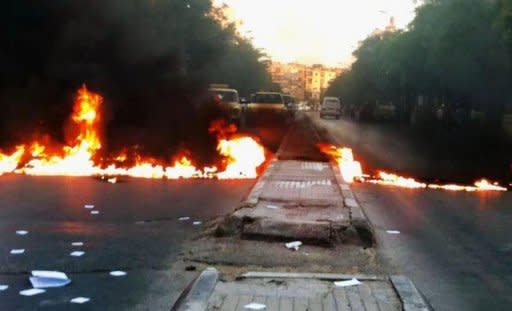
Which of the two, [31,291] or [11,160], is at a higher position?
[11,160]

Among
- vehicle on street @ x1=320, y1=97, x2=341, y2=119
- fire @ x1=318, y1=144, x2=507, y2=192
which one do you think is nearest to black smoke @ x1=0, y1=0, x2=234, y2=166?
fire @ x1=318, y1=144, x2=507, y2=192

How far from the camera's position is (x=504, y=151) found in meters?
26.6

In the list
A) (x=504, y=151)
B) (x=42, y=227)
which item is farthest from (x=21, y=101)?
(x=504, y=151)

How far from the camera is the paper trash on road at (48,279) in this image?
6.38 m

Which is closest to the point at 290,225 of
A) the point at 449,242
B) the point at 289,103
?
the point at 449,242

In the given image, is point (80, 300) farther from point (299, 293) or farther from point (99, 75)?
point (99, 75)

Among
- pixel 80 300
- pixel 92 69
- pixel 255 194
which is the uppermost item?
pixel 92 69

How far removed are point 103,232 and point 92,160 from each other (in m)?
8.10

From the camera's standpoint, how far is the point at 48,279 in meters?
6.51

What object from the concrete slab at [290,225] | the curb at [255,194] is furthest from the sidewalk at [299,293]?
the curb at [255,194]

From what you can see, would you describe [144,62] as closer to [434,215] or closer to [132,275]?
[434,215]

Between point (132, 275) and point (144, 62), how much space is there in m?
13.7

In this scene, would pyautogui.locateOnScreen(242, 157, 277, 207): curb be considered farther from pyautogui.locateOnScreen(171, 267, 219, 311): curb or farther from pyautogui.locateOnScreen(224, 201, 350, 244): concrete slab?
pyautogui.locateOnScreen(171, 267, 219, 311): curb

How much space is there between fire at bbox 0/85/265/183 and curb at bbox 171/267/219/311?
315 inches
